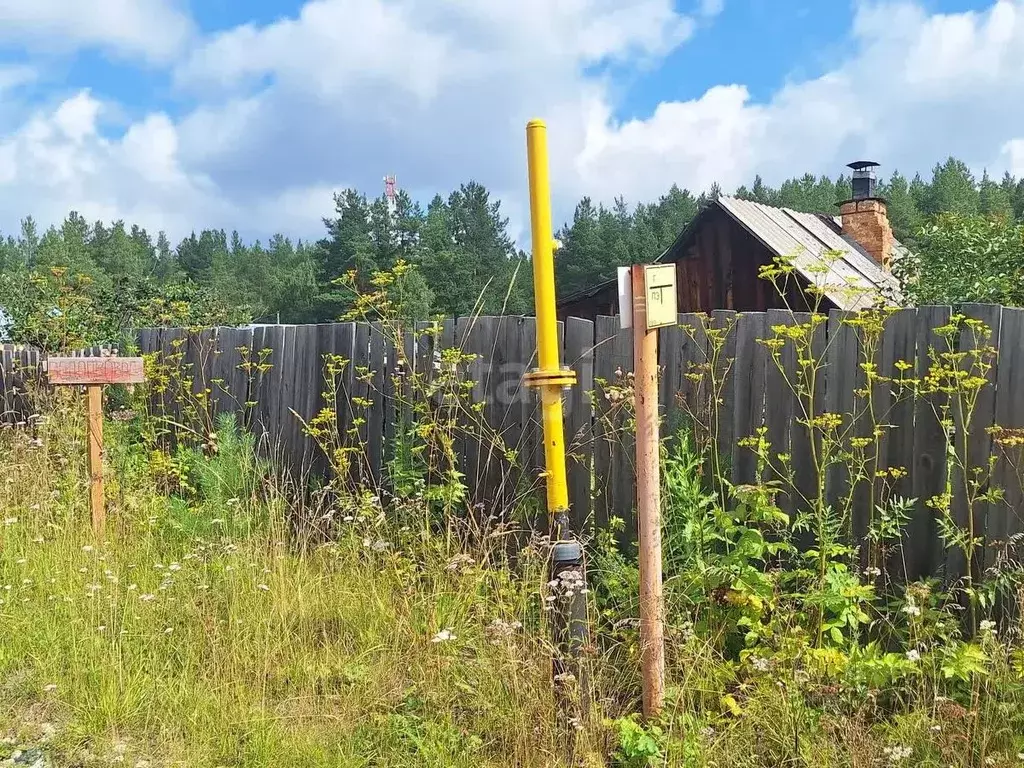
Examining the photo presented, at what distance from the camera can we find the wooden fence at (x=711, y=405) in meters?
3.36

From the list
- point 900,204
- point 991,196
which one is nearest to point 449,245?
point 900,204

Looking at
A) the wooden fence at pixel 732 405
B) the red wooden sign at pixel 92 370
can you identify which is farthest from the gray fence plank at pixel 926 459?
the red wooden sign at pixel 92 370

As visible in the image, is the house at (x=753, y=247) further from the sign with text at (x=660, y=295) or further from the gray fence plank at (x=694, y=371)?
the sign with text at (x=660, y=295)

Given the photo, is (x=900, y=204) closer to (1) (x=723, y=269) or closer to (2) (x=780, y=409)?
(1) (x=723, y=269)

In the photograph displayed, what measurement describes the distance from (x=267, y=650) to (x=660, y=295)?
7.16 feet

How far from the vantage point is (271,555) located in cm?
428

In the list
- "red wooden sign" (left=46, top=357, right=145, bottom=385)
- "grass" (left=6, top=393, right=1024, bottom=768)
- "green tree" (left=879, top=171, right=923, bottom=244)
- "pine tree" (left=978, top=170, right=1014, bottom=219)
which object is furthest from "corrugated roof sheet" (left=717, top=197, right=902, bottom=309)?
"pine tree" (left=978, top=170, right=1014, bottom=219)

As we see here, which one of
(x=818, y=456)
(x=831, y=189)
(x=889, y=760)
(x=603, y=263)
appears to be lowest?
(x=889, y=760)

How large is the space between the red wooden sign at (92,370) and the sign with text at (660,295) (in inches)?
157

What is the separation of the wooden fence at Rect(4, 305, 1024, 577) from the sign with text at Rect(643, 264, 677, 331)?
930 mm

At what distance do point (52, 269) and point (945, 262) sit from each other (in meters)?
9.23

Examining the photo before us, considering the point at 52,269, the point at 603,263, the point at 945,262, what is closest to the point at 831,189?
the point at 603,263

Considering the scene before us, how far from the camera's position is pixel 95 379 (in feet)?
17.2

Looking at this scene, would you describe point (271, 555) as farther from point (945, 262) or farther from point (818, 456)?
point (945, 262)
